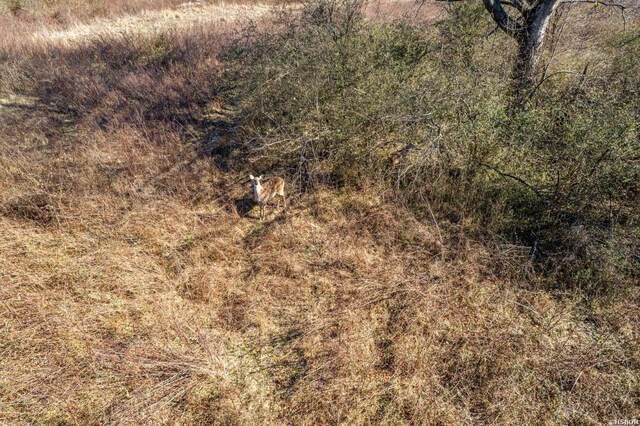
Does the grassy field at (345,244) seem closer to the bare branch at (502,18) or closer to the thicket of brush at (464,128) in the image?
the thicket of brush at (464,128)

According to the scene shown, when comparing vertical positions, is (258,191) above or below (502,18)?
below

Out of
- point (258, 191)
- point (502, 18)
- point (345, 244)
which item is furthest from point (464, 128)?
point (258, 191)

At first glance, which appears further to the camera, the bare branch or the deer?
the bare branch

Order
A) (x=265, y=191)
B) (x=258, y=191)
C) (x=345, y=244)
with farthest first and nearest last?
(x=265, y=191) < (x=258, y=191) < (x=345, y=244)

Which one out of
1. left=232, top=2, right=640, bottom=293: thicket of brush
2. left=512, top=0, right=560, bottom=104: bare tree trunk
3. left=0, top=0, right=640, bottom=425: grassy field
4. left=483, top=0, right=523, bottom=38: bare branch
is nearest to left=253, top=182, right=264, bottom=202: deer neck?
left=0, top=0, right=640, bottom=425: grassy field

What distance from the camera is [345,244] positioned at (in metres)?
3.78

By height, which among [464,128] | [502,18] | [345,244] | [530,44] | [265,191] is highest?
[502,18]

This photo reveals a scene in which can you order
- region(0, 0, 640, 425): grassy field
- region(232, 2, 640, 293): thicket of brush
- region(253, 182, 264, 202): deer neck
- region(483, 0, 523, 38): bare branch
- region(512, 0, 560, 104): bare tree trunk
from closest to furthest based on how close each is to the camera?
region(0, 0, 640, 425): grassy field, region(232, 2, 640, 293): thicket of brush, region(253, 182, 264, 202): deer neck, region(512, 0, 560, 104): bare tree trunk, region(483, 0, 523, 38): bare branch

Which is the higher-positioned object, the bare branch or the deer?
the bare branch

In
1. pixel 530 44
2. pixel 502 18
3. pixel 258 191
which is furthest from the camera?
pixel 502 18

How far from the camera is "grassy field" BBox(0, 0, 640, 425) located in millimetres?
2498

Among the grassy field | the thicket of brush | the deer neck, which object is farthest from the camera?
the deer neck

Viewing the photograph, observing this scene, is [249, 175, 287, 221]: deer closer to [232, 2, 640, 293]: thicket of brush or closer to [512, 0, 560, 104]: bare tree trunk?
[232, 2, 640, 293]: thicket of brush

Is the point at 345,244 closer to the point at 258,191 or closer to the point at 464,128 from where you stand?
the point at 258,191
